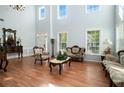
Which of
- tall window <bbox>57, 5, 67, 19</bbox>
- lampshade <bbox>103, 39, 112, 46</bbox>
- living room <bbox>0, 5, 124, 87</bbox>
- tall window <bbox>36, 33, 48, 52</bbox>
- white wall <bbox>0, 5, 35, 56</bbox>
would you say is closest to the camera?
living room <bbox>0, 5, 124, 87</bbox>

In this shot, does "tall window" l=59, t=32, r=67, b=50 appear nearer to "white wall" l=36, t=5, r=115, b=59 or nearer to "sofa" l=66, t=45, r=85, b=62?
"white wall" l=36, t=5, r=115, b=59

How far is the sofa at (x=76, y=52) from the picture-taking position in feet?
23.1

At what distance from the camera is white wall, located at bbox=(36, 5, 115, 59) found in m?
6.43

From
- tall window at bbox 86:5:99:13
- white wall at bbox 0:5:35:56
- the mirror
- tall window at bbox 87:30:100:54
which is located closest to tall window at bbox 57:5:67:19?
tall window at bbox 86:5:99:13

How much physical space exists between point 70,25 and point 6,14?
3875 mm

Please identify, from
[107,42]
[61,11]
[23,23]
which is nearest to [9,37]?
[23,23]

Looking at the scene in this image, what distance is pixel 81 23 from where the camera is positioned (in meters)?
7.41

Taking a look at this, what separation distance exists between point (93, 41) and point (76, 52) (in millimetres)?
1076

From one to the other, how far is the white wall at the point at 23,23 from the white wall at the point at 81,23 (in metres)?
1.15

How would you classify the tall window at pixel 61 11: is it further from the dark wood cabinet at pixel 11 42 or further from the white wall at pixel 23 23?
the dark wood cabinet at pixel 11 42

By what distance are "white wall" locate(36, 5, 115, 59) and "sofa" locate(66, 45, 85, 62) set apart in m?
0.28

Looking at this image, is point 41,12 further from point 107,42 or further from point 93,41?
point 107,42
